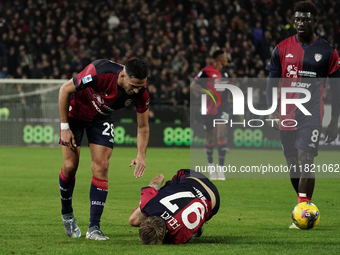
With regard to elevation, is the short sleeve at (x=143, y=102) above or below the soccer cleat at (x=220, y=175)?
above

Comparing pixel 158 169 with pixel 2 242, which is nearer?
pixel 2 242

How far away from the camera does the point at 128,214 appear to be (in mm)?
7957

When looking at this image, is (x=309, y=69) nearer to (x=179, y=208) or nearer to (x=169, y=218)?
(x=179, y=208)

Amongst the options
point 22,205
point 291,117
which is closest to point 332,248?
point 291,117

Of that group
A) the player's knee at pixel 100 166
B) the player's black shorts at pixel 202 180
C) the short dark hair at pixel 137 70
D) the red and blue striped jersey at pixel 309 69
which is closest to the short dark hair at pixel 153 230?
the player's black shorts at pixel 202 180

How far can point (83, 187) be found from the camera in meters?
11.0

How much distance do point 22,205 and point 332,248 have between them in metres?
4.70

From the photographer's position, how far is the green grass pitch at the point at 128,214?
5.63 m

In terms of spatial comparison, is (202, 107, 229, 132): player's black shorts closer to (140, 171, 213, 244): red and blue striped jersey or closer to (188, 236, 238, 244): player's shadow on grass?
(188, 236, 238, 244): player's shadow on grass

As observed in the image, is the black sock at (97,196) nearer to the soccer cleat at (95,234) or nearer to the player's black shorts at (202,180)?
the soccer cleat at (95,234)

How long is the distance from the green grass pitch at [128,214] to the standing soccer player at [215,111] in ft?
2.26

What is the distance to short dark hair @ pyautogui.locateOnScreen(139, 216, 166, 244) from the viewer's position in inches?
216

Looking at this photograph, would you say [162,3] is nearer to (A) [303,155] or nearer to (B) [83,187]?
(B) [83,187]

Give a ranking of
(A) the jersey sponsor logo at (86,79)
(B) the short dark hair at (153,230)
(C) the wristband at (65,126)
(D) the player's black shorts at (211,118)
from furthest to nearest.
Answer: (D) the player's black shorts at (211,118)
(C) the wristband at (65,126)
(A) the jersey sponsor logo at (86,79)
(B) the short dark hair at (153,230)
